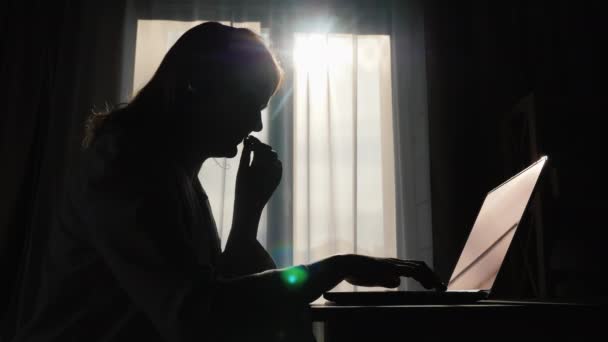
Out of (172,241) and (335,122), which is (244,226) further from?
(335,122)

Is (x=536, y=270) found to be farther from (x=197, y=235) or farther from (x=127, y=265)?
(x=127, y=265)

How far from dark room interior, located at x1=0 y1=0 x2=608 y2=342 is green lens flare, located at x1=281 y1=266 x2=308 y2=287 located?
1495mm

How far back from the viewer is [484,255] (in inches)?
35.3

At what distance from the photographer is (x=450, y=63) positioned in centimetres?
247

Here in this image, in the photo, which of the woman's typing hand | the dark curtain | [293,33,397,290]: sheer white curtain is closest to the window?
[293,33,397,290]: sheer white curtain

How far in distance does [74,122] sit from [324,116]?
3.57 ft

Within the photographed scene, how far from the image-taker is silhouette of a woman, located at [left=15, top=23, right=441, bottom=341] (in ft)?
1.93

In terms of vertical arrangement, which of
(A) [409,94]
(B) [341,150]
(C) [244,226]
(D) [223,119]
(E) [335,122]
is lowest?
(C) [244,226]

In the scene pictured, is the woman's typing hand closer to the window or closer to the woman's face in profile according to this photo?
the woman's face in profile

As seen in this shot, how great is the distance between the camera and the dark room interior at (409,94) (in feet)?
6.75

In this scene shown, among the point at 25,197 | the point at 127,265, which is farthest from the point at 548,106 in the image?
the point at 25,197

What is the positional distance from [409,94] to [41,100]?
1.66 metres

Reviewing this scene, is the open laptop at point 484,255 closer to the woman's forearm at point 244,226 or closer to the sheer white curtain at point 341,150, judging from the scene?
the woman's forearm at point 244,226

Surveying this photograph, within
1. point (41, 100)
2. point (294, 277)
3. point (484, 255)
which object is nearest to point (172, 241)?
point (294, 277)
